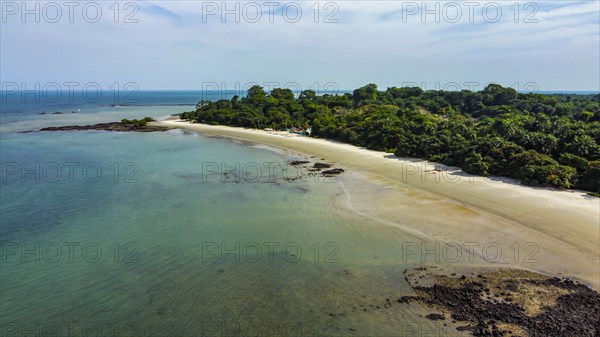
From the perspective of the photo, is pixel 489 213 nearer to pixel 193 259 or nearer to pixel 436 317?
pixel 436 317

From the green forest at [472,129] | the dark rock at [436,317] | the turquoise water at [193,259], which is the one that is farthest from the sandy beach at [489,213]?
the dark rock at [436,317]

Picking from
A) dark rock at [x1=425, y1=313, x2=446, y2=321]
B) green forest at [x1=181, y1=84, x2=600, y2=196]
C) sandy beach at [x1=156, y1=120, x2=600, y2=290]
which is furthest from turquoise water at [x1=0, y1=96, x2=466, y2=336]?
green forest at [x1=181, y1=84, x2=600, y2=196]

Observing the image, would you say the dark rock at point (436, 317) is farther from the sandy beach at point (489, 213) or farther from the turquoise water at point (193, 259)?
the sandy beach at point (489, 213)

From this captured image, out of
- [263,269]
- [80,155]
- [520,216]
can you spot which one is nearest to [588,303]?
[520,216]

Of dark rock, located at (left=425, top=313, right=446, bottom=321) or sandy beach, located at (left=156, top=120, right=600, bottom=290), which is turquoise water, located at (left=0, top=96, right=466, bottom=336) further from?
sandy beach, located at (left=156, top=120, right=600, bottom=290)

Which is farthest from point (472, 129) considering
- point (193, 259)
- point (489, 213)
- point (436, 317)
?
point (193, 259)

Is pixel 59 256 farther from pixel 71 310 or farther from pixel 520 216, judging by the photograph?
pixel 520 216
